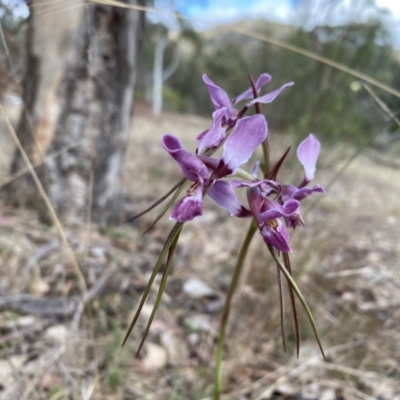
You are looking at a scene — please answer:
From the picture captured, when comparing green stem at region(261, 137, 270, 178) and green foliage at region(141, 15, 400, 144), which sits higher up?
green stem at region(261, 137, 270, 178)

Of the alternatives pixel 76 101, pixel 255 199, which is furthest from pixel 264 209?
pixel 76 101

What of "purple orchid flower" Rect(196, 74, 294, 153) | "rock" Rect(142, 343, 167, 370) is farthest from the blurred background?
"purple orchid flower" Rect(196, 74, 294, 153)

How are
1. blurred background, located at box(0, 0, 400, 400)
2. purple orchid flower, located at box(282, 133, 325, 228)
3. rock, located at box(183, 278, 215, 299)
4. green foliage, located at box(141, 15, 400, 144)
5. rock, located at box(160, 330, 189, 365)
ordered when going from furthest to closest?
green foliage, located at box(141, 15, 400, 144) → rock, located at box(183, 278, 215, 299) → rock, located at box(160, 330, 189, 365) → blurred background, located at box(0, 0, 400, 400) → purple orchid flower, located at box(282, 133, 325, 228)

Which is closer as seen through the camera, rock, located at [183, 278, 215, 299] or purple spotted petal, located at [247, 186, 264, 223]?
purple spotted petal, located at [247, 186, 264, 223]

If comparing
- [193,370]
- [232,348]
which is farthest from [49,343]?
[232,348]

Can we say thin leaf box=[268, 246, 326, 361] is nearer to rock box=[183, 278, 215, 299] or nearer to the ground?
the ground

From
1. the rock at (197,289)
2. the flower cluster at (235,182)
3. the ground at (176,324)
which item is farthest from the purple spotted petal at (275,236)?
the rock at (197,289)

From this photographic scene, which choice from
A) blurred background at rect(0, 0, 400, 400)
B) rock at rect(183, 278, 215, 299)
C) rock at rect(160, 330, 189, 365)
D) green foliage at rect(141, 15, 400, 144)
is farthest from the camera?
green foliage at rect(141, 15, 400, 144)
